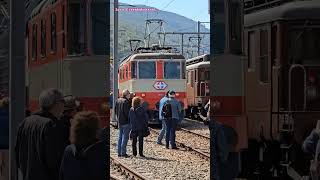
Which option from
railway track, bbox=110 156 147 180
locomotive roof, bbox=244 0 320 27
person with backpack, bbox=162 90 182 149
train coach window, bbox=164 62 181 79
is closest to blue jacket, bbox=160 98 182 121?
person with backpack, bbox=162 90 182 149

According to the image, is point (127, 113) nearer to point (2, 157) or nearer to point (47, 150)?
point (2, 157)

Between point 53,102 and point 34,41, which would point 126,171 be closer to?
point 34,41

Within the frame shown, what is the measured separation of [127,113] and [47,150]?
1061 centimetres

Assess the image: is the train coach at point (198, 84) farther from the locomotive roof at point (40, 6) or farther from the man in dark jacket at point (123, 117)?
the locomotive roof at point (40, 6)

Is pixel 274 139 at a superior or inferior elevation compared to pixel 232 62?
inferior

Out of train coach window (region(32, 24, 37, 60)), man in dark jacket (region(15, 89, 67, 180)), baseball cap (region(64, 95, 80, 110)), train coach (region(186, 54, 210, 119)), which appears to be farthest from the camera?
train coach (region(186, 54, 210, 119))

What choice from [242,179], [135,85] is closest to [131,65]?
[135,85]

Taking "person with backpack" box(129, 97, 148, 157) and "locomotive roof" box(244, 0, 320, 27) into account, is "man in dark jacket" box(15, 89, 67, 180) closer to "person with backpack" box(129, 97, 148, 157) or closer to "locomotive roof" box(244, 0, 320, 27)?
"locomotive roof" box(244, 0, 320, 27)

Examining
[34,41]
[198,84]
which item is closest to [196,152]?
[34,41]

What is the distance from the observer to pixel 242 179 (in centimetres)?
1121

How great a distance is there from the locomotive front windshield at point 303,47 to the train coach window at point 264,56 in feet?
1.82

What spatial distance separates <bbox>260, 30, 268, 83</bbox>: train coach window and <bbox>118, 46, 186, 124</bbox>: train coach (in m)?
15.4

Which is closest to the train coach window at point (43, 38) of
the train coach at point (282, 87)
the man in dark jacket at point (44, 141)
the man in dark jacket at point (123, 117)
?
the man in dark jacket at point (44, 141)

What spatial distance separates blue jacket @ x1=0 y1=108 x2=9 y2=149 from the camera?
25.8ft
